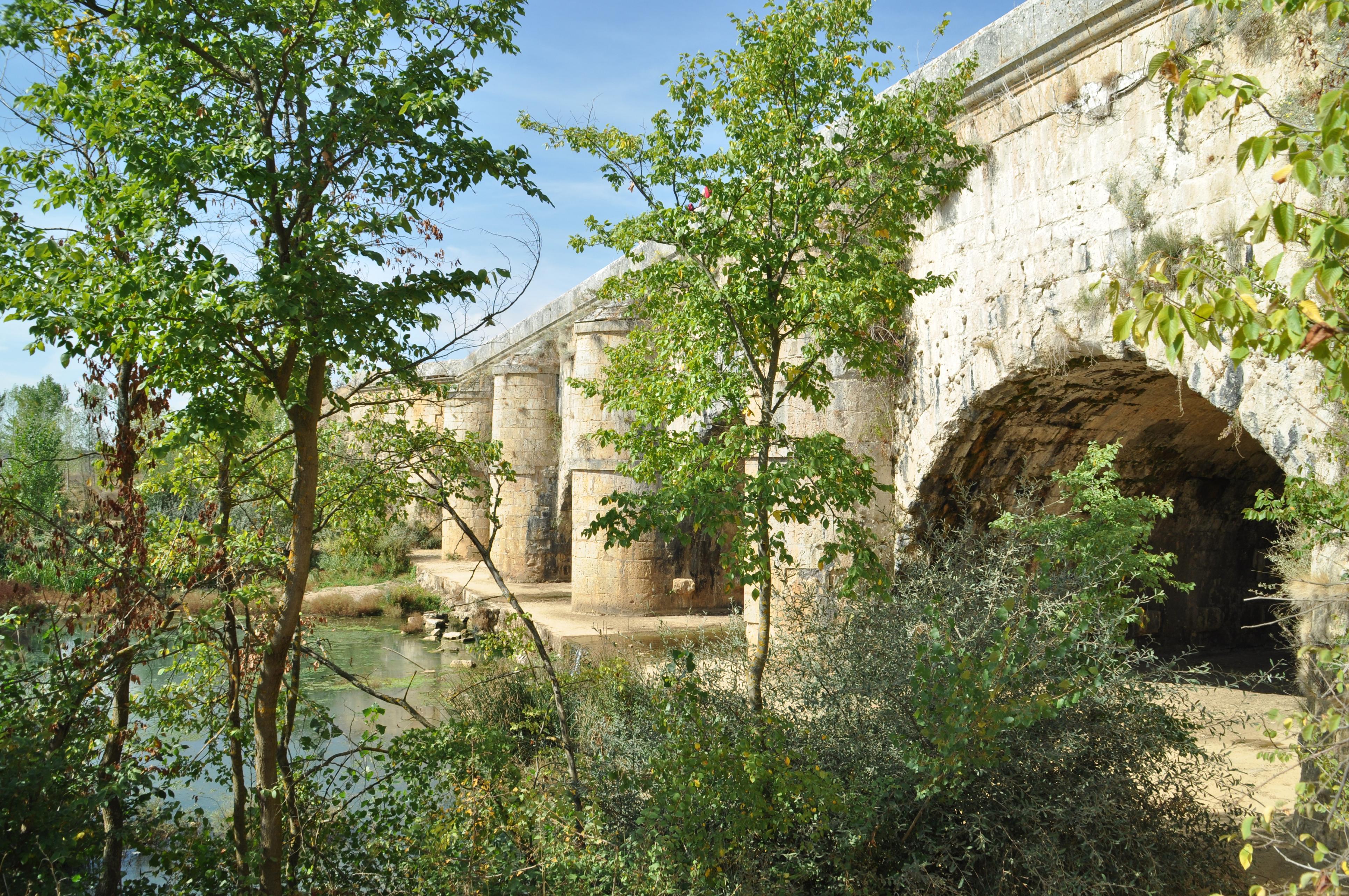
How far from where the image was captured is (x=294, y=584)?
10.6ft

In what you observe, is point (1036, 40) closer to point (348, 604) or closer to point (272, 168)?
point (272, 168)

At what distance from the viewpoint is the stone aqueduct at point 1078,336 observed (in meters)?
4.71

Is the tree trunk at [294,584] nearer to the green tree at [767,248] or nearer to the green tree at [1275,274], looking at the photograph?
the green tree at [767,248]

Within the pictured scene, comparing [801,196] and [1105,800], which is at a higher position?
[801,196]

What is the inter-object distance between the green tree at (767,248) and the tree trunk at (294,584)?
1253 millimetres

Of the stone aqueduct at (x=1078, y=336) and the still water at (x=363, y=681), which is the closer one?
the stone aqueduct at (x=1078, y=336)

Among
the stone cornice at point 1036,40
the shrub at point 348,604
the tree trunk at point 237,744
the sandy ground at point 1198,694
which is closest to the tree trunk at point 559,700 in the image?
the sandy ground at point 1198,694

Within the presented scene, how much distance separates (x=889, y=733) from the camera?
3.94 metres

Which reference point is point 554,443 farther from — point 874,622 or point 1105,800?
point 1105,800

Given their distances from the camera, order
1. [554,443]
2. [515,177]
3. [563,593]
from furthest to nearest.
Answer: [554,443], [563,593], [515,177]

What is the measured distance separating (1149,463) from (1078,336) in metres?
2.50

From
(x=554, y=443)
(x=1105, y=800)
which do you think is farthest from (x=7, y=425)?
(x=1105, y=800)

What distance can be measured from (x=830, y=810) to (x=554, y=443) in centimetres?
1233

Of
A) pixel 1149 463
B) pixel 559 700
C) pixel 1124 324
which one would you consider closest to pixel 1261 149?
pixel 1124 324
